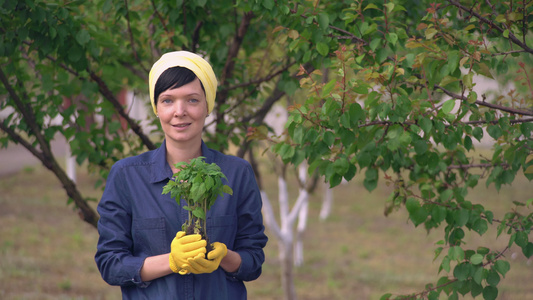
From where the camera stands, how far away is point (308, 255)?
12664 mm

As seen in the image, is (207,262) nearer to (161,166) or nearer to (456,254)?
(161,166)

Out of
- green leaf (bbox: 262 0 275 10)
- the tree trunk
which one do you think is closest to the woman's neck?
green leaf (bbox: 262 0 275 10)

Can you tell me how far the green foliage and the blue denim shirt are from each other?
136 millimetres

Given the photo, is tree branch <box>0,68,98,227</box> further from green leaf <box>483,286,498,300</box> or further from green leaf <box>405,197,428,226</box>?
green leaf <box>483,286,498,300</box>

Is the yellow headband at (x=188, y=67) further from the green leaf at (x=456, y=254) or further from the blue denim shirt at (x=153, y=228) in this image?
the green leaf at (x=456, y=254)

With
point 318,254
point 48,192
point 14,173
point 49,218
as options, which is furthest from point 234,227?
point 14,173

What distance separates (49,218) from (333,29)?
1135 cm

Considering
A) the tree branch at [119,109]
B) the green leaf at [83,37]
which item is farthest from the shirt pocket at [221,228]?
the tree branch at [119,109]

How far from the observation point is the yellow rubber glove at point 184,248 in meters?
2.34

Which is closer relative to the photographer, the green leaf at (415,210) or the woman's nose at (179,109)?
the woman's nose at (179,109)

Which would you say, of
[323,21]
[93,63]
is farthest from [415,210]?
[93,63]

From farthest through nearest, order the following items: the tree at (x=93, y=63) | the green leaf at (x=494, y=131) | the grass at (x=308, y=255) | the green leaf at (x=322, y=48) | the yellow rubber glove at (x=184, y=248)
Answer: the grass at (x=308, y=255), the tree at (x=93, y=63), the green leaf at (x=322, y=48), the green leaf at (x=494, y=131), the yellow rubber glove at (x=184, y=248)

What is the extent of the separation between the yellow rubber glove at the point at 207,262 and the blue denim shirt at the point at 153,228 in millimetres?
163

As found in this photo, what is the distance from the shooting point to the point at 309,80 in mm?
3299
